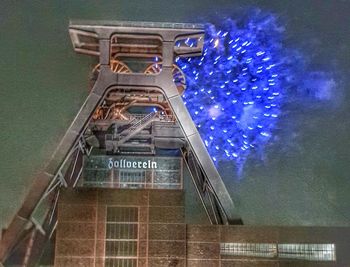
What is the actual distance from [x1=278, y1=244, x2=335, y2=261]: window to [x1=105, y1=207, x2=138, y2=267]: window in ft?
13.4

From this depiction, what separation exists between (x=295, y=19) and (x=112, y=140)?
10833mm

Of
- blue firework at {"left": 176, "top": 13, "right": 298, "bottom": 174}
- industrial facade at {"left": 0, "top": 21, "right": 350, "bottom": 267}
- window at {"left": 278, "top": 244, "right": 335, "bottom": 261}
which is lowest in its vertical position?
window at {"left": 278, "top": 244, "right": 335, "bottom": 261}

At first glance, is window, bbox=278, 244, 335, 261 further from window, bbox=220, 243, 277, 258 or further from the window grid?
window, bbox=220, 243, 277, 258

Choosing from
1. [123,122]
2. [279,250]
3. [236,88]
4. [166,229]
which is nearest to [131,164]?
Answer: [123,122]

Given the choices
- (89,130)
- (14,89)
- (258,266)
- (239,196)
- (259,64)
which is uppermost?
(259,64)

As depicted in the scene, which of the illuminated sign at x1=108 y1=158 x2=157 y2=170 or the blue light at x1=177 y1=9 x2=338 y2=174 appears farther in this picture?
the blue light at x1=177 y1=9 x2=338 y2=174

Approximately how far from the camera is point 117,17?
67.8 ft

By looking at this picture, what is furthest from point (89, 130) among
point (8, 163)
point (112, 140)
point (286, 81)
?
point (286, 81)

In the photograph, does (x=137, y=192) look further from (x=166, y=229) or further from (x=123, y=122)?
(x=123, y=122)

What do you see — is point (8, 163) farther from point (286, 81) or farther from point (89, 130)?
point (286, 81)

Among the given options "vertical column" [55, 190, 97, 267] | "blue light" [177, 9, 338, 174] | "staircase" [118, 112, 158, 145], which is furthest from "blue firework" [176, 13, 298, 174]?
"vertical column" [55, 190, 97, 267]

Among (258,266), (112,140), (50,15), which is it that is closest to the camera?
(258,266)

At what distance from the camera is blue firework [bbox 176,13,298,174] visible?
772 inches

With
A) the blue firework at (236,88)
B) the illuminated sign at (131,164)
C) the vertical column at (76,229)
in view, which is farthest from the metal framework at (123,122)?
the blue firework at (236,88)
